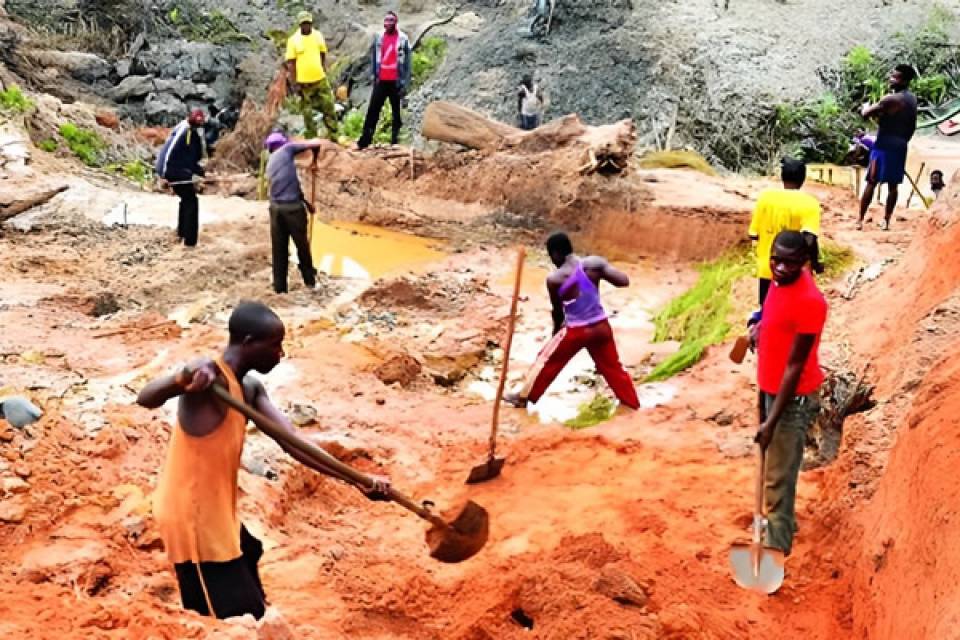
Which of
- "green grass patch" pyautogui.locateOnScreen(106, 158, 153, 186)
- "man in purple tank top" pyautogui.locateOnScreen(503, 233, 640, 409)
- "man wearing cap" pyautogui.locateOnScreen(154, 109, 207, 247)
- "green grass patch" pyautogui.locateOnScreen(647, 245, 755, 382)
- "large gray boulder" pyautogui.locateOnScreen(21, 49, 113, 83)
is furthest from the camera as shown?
"large gray boulder" pyautogui.locateOnScreen(21, 49, 113, 83)

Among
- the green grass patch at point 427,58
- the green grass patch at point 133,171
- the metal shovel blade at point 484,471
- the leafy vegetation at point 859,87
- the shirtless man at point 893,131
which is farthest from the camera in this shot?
the green grass patch at point 427,58

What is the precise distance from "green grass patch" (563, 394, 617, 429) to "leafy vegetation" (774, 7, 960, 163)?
962 centimetres

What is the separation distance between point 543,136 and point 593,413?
20.7 ft

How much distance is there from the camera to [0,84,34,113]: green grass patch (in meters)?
14.2

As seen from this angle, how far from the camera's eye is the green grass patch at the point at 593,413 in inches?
282

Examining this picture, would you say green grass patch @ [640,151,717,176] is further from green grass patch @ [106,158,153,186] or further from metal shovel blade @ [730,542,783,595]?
metal shovel blade @ [730,542,783,595]

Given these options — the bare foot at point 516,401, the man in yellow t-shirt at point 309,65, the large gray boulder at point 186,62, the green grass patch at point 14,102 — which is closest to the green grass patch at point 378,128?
the man in yellow t-shirt at point 309,65

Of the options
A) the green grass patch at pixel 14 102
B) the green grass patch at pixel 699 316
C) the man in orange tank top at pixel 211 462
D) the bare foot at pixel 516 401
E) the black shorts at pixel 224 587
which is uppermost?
the man in orange tank top at pixel 211 462

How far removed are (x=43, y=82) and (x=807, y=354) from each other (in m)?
18.7

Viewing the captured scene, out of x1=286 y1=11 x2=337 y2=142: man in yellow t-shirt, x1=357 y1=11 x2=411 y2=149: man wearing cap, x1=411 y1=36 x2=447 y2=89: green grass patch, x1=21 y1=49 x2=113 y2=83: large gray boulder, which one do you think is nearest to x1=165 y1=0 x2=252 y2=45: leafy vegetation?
x1=21 y1=49 x2=113 y2=83: large gray boulder

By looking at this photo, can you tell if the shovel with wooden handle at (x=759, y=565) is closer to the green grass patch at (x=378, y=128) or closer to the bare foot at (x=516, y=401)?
the bare foot at (x=516, y=401)

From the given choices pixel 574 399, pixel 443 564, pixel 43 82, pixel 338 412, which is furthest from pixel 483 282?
pixel 43 82

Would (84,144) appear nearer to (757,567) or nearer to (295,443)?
(295,443)

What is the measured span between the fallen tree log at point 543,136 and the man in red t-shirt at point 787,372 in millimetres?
7768
